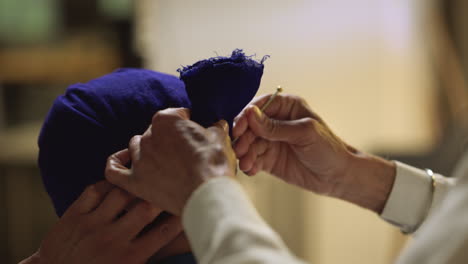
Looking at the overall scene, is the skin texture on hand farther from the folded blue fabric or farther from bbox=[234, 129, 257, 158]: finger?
the folded blue fabric

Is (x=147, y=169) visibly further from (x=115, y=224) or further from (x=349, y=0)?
(x=349, y=0)

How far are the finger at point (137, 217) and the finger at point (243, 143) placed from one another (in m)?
0.23

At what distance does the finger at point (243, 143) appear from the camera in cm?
101

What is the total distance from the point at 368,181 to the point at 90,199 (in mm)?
637

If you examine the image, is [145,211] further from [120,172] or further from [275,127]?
[275,127]

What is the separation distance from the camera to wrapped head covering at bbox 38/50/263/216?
0.84m

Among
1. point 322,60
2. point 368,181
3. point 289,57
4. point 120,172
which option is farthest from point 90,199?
point 322,60

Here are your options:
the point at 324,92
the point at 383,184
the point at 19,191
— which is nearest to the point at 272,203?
the point at 324,92

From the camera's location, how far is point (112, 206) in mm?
853

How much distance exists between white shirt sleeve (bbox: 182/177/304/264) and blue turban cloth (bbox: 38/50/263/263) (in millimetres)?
214

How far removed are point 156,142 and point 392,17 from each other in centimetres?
339

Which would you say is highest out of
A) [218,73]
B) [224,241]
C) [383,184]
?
[218,73]

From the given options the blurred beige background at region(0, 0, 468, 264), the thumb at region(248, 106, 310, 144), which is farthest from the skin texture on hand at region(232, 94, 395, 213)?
the blurred beige background at region(0, 0, 468, 264)

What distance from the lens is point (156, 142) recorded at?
74 centimetres
